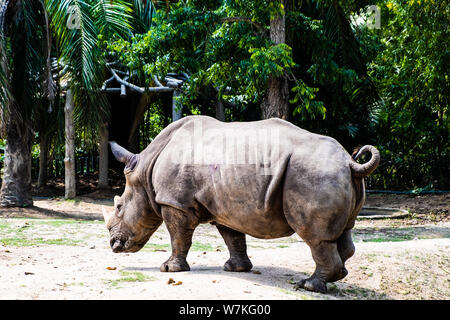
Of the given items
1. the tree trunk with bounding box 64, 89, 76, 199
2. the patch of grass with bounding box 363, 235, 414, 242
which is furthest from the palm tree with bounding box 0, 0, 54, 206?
the patch of grass with bounding box 363, 235, 414, 242

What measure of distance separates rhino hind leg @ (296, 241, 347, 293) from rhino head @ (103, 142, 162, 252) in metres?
2.09

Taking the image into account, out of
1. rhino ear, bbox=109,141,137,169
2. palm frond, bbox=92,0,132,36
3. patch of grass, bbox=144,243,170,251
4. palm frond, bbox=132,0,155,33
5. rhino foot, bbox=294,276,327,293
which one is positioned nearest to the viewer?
rhino foot, bbox=294,276,327,293

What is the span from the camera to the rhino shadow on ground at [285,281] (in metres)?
5.48

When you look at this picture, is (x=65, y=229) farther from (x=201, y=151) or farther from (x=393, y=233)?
(x=393, y=233)

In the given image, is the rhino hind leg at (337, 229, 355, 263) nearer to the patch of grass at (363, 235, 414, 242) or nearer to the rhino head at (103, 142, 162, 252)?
the rhino head at (103, 142, 162, 252)

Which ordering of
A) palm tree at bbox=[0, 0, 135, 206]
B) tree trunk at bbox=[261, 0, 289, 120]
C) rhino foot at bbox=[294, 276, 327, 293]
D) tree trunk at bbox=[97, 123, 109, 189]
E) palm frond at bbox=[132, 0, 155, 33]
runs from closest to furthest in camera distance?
1. rhino foot at bbox=[294, 276, 327, 293]
2. tree trunk at bbox=[261, 0, 289, 120]
3. palm tree at bbox=[0, 0, 135, 206]
4. palm frond at bbox=[132, 0, 155, 33]
5. tree trunk at bbox=[97, 123, 109, 189]

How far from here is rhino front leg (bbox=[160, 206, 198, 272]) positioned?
A: 6203 mm

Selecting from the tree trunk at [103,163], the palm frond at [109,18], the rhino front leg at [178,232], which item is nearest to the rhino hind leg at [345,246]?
the rhino front leg at [178,232]

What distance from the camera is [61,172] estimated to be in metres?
24.4

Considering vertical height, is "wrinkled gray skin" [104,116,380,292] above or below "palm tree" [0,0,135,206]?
below

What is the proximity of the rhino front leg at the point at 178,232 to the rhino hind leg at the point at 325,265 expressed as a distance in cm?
146

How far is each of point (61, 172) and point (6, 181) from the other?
9.56 meters

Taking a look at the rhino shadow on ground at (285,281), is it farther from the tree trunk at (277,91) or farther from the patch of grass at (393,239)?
the tree trunk at (277,91)
